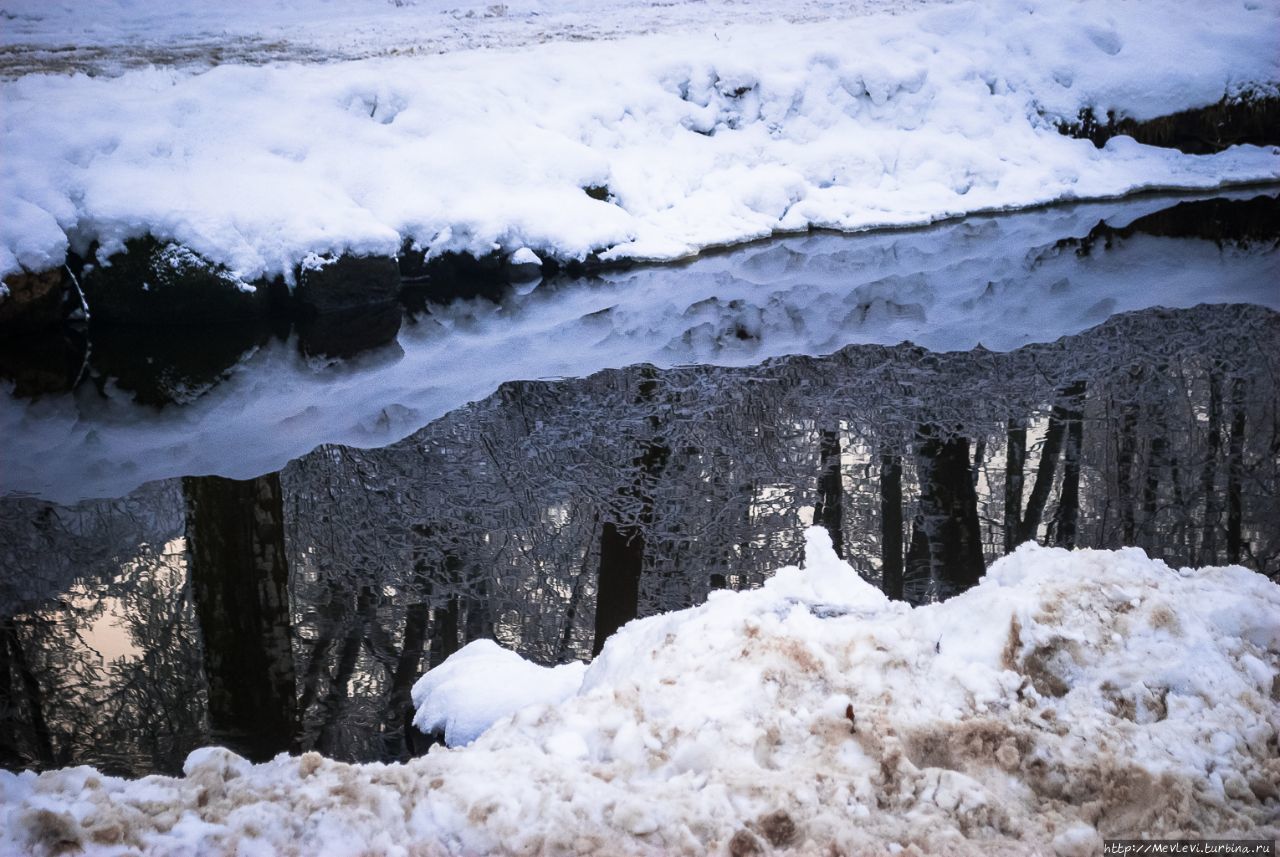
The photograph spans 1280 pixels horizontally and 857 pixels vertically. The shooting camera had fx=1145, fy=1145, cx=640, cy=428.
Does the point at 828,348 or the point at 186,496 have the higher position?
the point at 828,348

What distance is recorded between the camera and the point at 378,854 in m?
1.99

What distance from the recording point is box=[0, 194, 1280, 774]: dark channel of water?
3932 millimetres

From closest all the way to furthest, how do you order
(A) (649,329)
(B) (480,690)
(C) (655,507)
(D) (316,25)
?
1. (B) (480,690)
2. (C) (655,507)
3. (A) (649,329)
4. (D) (316,25)

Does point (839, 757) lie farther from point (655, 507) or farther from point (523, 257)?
point (523, 257)

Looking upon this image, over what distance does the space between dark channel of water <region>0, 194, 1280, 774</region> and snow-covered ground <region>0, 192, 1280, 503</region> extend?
5 cm

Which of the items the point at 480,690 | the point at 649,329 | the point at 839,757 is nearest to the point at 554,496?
the point at 480,690

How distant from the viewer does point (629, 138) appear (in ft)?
37.4

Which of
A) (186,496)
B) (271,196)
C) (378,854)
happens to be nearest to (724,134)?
(271,196)

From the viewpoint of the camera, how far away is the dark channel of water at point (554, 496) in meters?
3.93

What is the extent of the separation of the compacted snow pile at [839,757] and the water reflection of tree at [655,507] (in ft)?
3.89

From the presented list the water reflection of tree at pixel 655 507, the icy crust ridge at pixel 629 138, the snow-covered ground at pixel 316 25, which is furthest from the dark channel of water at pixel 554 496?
the snow-covered ground at pixel 316 25

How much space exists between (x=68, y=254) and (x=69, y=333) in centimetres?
55

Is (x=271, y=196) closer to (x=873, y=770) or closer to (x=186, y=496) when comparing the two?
(x=186, y=496)

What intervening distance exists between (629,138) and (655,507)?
6.94 m
